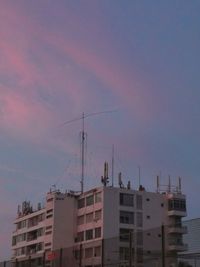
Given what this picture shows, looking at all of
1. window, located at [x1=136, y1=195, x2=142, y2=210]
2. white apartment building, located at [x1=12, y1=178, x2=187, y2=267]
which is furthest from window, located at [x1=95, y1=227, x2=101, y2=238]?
window, located at [x1=136, y1=195, x2=142, y2=210]

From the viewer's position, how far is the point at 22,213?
13238 cm

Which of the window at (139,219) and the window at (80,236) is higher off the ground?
the window at (139,219)

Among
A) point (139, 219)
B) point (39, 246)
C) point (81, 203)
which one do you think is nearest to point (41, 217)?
point (39, 246)

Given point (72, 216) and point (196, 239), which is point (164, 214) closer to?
point (72, 216)

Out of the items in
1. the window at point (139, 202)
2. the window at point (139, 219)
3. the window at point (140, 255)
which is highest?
the window at point (139, 202)

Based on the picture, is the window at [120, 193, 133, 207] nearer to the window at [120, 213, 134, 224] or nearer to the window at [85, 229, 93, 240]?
the window at [120, 213, 134, 224]

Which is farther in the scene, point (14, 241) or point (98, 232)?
point (14, 241)

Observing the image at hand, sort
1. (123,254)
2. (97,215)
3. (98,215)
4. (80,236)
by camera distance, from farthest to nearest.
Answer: (80,236)
(97,215)
(98,215)
(123,254)

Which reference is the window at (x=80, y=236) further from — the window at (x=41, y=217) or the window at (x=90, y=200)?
the window at (x=41, y=217)

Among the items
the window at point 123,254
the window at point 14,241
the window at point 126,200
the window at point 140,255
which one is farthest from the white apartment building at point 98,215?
the window at point 140,255

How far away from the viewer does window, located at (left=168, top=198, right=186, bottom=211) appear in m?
115

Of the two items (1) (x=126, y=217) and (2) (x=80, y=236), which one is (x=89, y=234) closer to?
(2) (x=80, y=236)

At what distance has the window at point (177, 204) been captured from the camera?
115094 millimetres

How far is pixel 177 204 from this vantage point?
116000 millimetres
